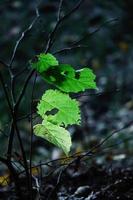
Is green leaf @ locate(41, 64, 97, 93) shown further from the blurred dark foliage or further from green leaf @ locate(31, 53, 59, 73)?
the blurred dark foliage

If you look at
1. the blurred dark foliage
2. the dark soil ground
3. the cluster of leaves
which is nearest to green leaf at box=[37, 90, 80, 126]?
the cluster of leaves

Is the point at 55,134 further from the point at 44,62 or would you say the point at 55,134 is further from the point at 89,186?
the point at 89,186

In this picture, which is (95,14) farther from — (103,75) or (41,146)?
(41,146)

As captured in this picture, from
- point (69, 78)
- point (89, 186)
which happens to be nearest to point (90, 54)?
point (89, 186)

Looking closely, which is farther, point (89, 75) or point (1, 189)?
point (1, 189)

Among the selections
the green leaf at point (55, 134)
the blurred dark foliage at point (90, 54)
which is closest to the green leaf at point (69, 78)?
the green leaf at point (55, 134)

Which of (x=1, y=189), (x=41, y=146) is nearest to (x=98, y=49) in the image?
(x=41, y=146)
